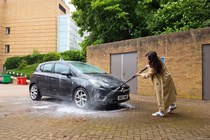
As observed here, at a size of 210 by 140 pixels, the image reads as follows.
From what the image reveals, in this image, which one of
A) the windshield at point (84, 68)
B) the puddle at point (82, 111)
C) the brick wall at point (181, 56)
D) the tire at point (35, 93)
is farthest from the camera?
the brick wall at point (181, 56)

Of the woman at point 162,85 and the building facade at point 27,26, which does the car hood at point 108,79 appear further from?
the building facade at point 27,26

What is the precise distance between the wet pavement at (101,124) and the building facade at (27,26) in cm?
4192

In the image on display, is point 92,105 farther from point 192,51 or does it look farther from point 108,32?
point 108,32

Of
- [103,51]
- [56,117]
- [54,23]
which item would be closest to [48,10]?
[54,23]

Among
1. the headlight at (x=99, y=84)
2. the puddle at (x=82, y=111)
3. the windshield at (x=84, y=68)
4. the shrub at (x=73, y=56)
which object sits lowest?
the puddle at (x=82, y=111)

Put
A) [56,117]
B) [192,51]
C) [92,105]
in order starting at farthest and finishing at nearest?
[192,51], [92,105], [56,117]

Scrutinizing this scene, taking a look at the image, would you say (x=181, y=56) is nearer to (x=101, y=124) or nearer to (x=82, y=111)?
(x=82, y=111)

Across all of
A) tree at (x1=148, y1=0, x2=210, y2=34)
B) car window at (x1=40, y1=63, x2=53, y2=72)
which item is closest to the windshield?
car window at (x1=40, y1=63, x2=53, y2=72)

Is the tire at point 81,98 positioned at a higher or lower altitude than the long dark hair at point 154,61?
lower

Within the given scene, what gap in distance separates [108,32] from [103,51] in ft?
11.4

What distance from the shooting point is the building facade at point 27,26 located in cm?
4819

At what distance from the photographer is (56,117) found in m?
6.39

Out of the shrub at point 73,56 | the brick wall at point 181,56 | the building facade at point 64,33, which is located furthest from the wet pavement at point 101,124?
the building facade at point 64,33

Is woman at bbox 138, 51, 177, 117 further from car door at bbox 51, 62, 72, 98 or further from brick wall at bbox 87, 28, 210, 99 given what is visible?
brick wall at bbox 87, 28, 210, 99
